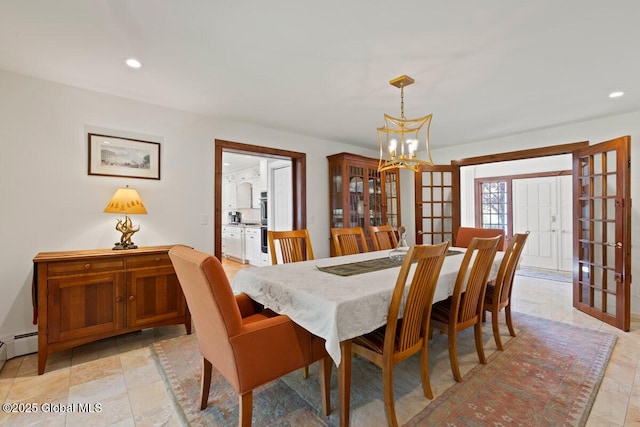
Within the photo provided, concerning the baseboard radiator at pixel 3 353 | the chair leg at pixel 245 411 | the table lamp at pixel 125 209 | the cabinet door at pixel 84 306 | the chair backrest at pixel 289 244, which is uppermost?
the table lamp at pixel 125 209

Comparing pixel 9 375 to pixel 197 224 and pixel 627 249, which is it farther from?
pixel 627 249

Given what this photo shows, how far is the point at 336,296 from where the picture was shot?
1.52 meters

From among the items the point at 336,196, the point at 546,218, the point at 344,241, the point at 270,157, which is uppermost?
A: the point at 270,157

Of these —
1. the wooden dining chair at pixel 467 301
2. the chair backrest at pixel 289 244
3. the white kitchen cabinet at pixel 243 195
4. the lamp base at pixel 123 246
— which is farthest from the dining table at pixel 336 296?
the white kitchen cabinet at pixel 243 195

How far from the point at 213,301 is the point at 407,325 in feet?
3.43

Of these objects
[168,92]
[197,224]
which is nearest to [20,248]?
[197,224]

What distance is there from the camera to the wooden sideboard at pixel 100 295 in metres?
2.16

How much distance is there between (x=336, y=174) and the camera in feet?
14.9

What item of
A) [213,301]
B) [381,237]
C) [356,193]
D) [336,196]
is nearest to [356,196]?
[356,193]

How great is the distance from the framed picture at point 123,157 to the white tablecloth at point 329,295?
5.72ft

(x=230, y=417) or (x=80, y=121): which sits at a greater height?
(x=80, y=121)

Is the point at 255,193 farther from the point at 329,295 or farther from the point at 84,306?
the point at 329,295

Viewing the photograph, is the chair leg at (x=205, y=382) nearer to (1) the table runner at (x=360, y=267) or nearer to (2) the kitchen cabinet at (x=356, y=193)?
(1) the table runner at (x=360, y=267)

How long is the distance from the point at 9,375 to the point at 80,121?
6.90ft
